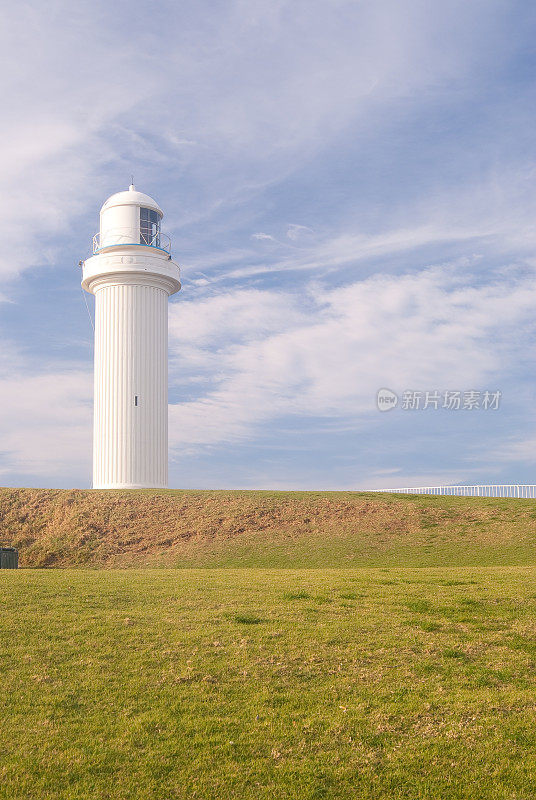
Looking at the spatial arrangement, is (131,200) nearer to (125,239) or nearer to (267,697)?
(125,239)

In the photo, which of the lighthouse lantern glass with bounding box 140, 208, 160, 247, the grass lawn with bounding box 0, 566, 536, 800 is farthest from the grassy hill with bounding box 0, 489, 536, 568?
the lighthouse lantern glass with bounding box 140, 208, 160, 247

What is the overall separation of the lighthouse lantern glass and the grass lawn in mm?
26564

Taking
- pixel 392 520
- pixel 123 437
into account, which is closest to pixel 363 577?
pixel 392 520

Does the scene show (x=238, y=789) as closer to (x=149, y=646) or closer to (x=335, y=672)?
(x=335, y=672)

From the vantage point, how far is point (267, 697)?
8328 mm

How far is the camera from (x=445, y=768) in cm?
712

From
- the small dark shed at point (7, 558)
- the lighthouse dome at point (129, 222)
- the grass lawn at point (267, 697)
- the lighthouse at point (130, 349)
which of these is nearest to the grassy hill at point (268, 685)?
the grass lawn at point (267, 697)

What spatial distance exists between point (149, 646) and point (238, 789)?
3396 mm

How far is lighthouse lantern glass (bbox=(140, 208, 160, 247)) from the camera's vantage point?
36.6 meters

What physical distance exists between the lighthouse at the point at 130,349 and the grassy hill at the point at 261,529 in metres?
Result: 5.08

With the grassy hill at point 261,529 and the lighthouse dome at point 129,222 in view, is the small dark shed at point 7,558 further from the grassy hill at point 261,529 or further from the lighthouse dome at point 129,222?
the lighthouse dome at point 129,222

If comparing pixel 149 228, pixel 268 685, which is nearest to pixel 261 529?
pixel 268 685

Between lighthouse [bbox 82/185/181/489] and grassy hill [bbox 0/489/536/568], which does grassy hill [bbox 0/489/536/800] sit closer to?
grassy hill [bbox 0/489/536/568]

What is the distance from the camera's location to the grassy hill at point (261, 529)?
73.9 feet
